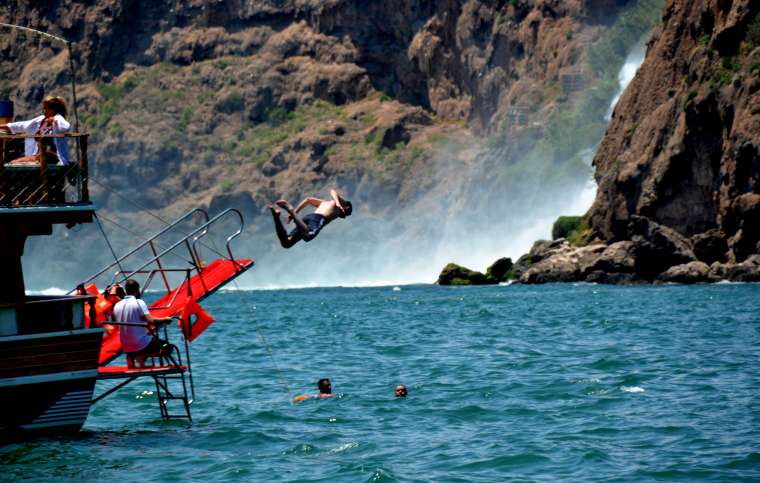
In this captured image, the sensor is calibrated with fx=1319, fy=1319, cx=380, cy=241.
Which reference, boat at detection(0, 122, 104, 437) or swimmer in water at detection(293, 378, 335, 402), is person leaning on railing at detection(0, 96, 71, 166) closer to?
boat at detection(0, 122, 104, 437)

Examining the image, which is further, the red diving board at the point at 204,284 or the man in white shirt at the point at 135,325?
the red diving board at the point at 204,284

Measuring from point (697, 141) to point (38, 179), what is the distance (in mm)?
58318

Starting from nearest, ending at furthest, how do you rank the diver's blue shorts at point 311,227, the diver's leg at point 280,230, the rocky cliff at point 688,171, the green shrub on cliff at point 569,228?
the diver's leg at point 280,230, the diver's blue shorts at point 311,227, the rocky cliff at point 688,171, the green shrub on cliff at point 569,228

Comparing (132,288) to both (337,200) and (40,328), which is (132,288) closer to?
(40,328)

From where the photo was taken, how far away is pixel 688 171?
73.8 m

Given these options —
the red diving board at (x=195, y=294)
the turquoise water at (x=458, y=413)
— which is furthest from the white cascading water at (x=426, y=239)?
the red diving board at (x=195, y=294)

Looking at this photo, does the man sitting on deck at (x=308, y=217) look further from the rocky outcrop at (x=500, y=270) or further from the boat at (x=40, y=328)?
the rocky outcrop at (x=500, y=270)

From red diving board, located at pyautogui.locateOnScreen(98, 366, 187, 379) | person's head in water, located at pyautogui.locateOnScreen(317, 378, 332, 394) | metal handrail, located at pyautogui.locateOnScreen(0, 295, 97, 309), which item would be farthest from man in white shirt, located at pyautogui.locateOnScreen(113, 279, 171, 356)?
person's head in water, located at pyautogui.locateOnScreen(317, 378, 332, 394)

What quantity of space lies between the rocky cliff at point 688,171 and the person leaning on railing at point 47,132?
50.5m

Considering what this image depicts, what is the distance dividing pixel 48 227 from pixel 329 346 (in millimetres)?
19278

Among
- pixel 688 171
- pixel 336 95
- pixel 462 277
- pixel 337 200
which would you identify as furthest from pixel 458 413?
pixel 336 95

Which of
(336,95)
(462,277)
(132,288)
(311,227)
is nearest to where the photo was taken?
(311,227)

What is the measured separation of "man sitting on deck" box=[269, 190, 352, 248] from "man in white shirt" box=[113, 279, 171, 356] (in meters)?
2.60

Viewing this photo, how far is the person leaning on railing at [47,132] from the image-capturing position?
20.0 metres
